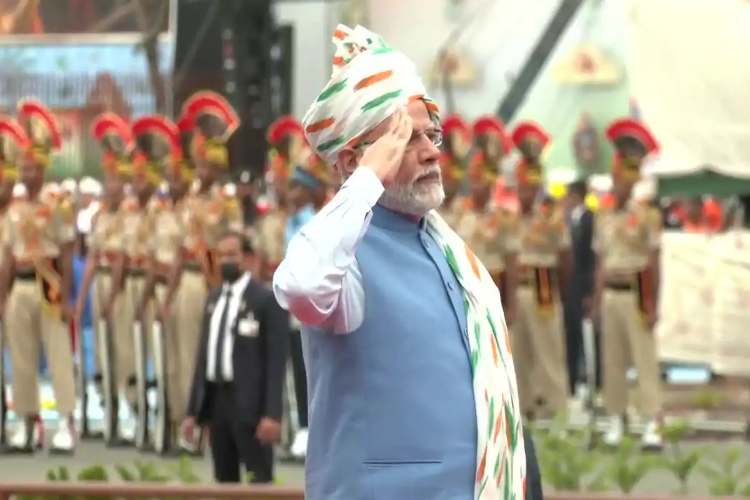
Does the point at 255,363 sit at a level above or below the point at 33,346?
above

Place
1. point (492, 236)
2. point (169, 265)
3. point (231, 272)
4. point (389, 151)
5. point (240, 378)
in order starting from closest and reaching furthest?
point (389, 151) < point (240, 378) < point (231, 272) < point (492, 236) < point (169, 265)

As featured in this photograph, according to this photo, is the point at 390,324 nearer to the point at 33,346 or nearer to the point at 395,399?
the point at 395,399

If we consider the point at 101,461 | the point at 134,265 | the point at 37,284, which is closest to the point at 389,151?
the point at 101,461

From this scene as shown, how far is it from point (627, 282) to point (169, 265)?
277 centimetres

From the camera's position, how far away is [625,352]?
11.8 metres

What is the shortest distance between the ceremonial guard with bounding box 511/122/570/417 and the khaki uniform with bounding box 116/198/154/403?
2.28 m

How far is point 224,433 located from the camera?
8.14m

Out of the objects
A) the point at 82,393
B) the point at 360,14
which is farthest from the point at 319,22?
the point at 82,393

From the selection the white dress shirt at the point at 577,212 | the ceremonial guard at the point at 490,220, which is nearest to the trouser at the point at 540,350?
the ceremonial guard at the point at 490,220

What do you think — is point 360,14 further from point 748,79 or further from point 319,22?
point 748,79

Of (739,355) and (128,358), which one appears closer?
(739,355)

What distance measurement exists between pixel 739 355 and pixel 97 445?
13.5 feet

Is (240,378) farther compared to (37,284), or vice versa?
(37,284)

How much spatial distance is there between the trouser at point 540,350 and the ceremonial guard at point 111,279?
2.46 m
